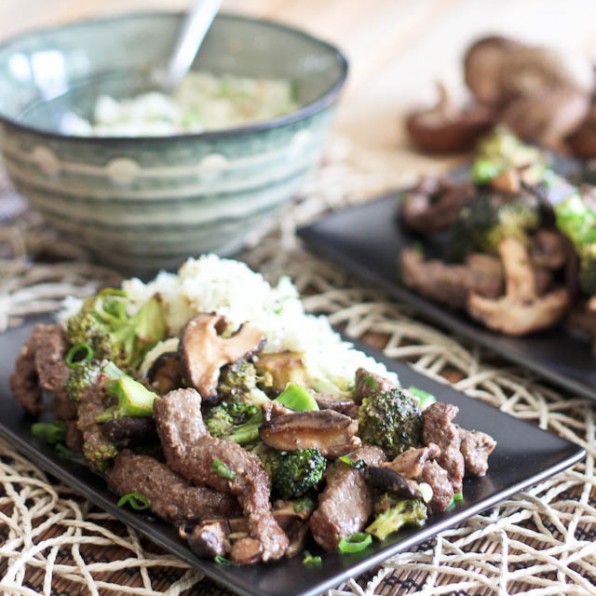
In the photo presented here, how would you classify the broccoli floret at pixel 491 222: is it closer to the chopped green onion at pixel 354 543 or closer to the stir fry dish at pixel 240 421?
the stir fry dish at pixel 240 421

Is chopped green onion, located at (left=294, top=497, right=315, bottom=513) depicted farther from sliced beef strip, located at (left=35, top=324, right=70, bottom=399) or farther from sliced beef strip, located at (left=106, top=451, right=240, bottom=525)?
sliced beef strip, located at (left=35, top=324, right=70, bottom=399)

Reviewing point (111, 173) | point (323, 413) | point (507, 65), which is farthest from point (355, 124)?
point (323, 413)

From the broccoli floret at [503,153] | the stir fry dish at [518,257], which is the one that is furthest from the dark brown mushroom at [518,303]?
the broccoli floret at [503,153]

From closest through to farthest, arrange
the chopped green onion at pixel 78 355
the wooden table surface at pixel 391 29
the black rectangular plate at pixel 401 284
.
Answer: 1. the chopped green onion at pixel 78 355
2. the black rectangular plate at pixel 401 284
3. the wooden table surface at pixel 391 29

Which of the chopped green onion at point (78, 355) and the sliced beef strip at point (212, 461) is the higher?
the sliced beef strip at point (212, 461)

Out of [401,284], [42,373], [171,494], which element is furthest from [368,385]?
[401,284]

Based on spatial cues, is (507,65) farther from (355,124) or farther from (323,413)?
(323,413)

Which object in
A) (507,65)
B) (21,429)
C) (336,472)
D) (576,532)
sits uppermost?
(507,65)
